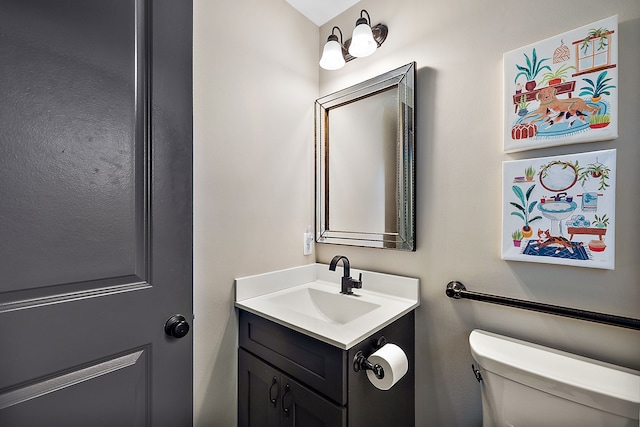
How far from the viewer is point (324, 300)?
5.02 ft

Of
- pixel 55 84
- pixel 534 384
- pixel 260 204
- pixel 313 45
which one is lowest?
→ pixel 534 384

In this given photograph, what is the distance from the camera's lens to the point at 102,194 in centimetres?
84

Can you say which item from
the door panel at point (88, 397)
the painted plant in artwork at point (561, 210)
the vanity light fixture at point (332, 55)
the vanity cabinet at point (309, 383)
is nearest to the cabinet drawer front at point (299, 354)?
the vanity cabinet at point (309, 383)


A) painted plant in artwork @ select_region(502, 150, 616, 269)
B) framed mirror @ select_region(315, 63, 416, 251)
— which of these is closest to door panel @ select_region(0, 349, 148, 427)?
framed mirror @ select_region(315, 63, 416, 251)

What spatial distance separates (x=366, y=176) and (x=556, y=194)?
781 mm

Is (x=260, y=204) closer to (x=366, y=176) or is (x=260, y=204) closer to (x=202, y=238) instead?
(x=202, y=238)

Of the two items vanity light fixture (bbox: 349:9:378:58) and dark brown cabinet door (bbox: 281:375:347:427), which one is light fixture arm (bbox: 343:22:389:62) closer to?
vanity light fixture (bbox: 349:9:378:58)

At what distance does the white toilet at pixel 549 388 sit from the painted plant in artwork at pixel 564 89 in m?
0.70

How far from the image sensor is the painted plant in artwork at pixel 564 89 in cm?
93

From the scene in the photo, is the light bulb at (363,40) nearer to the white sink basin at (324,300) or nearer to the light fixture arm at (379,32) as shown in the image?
the light fixture arm at (379,32)

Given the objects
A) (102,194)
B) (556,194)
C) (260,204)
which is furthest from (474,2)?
(102,194)

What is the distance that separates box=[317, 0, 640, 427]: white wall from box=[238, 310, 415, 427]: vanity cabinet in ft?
0.60

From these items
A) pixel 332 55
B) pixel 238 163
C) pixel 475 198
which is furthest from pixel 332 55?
pixel 475 198

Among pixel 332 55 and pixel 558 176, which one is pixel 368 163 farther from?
pixel 558 176
